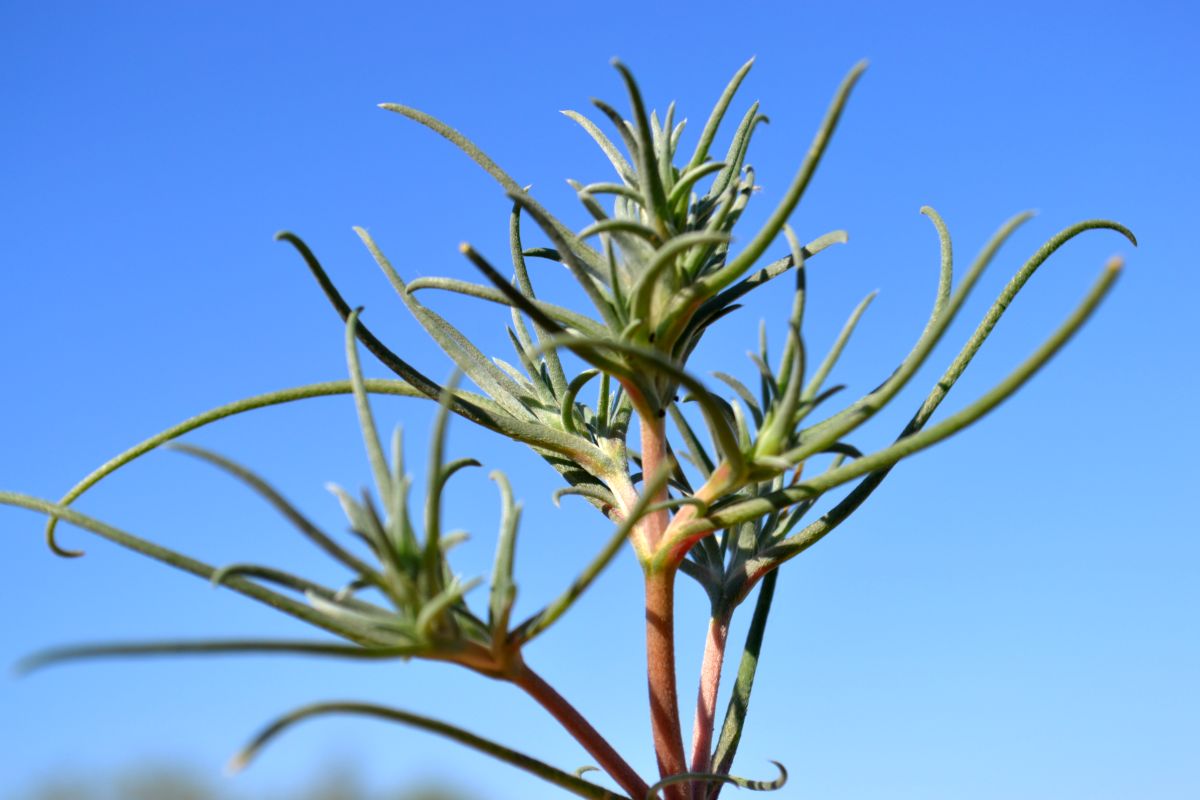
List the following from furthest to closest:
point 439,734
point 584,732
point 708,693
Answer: point 708,693, point 584,732, point 439,734

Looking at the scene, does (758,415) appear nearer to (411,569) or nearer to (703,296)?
(703,296)

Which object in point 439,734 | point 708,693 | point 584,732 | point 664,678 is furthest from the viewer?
point 708,693

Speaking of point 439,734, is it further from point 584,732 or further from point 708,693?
point 708,693

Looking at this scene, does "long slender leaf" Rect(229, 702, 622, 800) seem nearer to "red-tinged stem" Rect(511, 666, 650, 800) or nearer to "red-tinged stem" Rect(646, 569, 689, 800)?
"red-tinged stem" Rect(511, 666, 650, 800)

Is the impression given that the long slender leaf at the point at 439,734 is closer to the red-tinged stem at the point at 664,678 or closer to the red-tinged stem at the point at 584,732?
the red-tinged stem at the point at 584,732

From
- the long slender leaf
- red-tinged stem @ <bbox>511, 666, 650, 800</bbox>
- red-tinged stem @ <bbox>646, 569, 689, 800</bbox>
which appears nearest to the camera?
the long slender leaf

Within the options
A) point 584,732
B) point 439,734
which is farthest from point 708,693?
point 439,734

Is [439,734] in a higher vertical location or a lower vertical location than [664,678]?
lower
